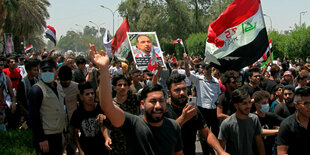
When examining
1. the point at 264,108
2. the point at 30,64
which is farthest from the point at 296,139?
the point at 30,64

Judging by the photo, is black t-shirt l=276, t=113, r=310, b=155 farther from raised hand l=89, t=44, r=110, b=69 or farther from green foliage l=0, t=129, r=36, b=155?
green foliage l=0, t=129, r=36, b=155

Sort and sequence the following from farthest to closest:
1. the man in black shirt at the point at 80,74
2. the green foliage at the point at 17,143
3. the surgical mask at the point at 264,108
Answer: the man in black shirt at the point at 80,74 → the surgical mask at the point at 264,108 → the green foliage at the point at 17,143

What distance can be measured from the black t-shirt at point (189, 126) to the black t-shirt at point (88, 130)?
106 cm

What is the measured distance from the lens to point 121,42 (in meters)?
9.89

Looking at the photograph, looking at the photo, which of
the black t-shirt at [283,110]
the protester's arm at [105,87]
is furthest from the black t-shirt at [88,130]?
the black t-shirt at [283,110]

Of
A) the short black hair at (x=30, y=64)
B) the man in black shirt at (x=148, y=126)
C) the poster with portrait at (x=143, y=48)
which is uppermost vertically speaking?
the poster with portrait at (x=143, y=48)

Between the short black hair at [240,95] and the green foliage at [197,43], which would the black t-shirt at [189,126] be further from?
the green foliage at [197,43]

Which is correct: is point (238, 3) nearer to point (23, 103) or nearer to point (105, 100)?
point (23, 103)

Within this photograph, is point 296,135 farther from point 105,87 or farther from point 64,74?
point 64,74

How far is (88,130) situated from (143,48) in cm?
482

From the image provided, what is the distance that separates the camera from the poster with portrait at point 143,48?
903 centimetres

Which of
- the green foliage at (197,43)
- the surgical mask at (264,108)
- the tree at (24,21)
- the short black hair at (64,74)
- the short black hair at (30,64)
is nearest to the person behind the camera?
the surgical mask at (264,108)

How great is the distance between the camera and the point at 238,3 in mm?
7762

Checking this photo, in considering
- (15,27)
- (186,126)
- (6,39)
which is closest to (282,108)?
(186,126)
